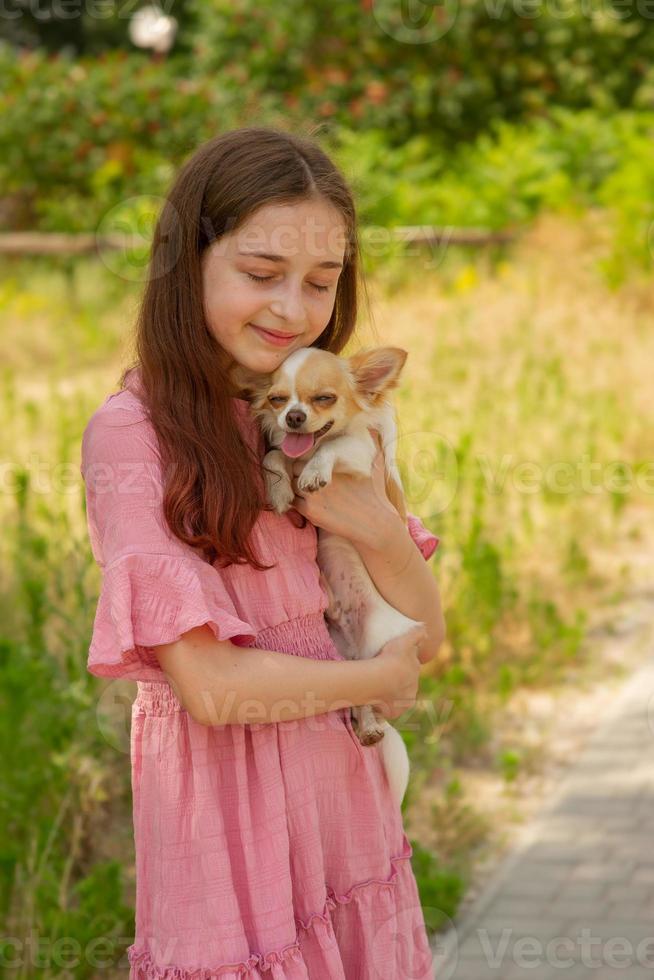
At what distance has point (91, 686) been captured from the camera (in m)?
3.82

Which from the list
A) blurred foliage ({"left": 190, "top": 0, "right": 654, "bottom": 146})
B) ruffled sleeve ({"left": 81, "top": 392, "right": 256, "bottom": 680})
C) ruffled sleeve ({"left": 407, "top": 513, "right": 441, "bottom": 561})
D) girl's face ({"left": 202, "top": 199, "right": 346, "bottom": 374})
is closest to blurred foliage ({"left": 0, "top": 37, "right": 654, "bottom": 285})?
blurred foliage ({"left": 190, "top": 0, "right": 654, "bottom": 146})

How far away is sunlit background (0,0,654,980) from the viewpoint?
12.6 feet

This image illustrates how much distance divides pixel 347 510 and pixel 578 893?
237cm

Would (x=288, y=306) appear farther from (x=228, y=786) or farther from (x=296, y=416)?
(x=228, y=786)

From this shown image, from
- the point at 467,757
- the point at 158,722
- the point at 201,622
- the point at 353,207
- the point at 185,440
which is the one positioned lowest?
the point at 467,757

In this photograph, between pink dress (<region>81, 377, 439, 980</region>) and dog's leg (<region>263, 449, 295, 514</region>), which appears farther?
dog's leg (<region>263, 449, 295, 514</region>)

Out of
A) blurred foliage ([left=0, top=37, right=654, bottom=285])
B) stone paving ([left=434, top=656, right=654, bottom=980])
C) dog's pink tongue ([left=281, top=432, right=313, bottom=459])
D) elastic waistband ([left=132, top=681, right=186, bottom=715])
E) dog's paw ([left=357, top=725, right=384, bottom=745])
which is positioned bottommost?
stone paving ([left=434, top=656, right=654, bottom=980])

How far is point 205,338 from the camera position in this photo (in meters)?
2.13

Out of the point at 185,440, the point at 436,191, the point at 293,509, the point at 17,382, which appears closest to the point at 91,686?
the point at 293,509

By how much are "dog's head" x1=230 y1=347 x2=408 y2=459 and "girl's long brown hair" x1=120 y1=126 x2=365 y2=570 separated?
19 cm

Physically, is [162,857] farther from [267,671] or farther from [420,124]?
[420,124]

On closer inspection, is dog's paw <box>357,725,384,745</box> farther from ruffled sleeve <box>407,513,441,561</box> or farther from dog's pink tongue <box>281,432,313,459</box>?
dog's pink tongue <box>281,432,313,459</box>

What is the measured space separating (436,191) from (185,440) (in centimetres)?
1148

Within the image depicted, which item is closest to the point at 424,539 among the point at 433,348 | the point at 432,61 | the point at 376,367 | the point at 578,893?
the point at 376,367
